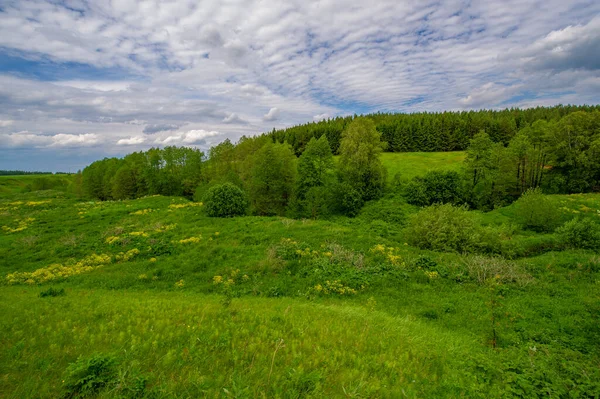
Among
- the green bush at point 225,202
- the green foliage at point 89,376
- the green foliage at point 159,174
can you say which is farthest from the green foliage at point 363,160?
the green foliage at point 89,376

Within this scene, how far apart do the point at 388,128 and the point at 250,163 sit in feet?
201

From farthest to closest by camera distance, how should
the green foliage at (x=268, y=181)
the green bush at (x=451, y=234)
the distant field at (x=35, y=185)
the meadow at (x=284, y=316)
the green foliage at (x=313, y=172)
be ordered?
1. the distant field at (x=35, y=185)
2. the green foliage at (x=313, y=172)
3. the green foliage at (x=268, y=181)
4. the green bush at (x=451, y=234)
5. the meadow at (x=284, y=316)

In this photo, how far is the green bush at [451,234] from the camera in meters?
20.8

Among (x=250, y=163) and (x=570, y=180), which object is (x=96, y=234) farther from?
(x=570, y=180)

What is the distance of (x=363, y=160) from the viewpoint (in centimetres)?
4594

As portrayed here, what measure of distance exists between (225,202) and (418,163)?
57584mm

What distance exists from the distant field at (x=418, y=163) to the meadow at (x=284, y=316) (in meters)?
38.8

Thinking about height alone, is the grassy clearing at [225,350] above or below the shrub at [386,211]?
above

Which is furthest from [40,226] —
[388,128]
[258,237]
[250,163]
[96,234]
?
[388,128]

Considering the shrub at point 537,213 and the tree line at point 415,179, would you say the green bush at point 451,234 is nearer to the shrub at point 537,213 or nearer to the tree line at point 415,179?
the shrub at point 537,213

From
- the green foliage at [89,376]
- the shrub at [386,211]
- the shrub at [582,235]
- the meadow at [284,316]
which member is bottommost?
the shrub at [386,211]

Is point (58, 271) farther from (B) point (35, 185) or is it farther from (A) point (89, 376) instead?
(B) point (35, 185)

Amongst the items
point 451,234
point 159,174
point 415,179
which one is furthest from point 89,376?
point 159,174

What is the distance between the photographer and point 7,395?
3.81 m
